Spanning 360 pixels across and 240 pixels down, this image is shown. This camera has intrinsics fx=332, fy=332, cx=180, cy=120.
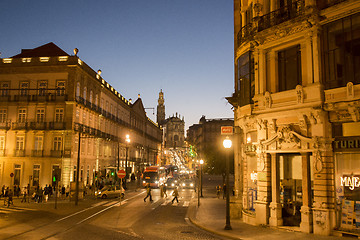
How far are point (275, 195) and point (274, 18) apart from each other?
9.60 meters

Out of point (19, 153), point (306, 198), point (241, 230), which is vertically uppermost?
point (19, 153)

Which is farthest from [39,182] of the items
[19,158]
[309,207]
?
[309,207]

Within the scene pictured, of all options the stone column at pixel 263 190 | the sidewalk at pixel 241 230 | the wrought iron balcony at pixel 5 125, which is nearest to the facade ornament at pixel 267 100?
the stone column at pixel 263 190

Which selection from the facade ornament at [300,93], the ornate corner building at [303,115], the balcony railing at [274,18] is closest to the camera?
the ornate corner building at [303,115]

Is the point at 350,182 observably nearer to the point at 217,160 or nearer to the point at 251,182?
the point at 251,182

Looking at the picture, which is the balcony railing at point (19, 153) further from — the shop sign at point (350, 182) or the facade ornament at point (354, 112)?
the facade ornament at point (354, 112)

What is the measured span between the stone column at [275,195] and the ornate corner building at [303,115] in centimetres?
5

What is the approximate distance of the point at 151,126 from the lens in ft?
342

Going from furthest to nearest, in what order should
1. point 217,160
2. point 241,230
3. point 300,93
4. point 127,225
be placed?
point 217,160
point 127,225
point 241,230
point 300,93

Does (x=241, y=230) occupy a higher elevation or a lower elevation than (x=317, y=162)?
lower

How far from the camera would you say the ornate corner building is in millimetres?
15156

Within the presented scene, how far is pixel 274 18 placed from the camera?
60.0 feet

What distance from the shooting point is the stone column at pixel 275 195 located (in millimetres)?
17203

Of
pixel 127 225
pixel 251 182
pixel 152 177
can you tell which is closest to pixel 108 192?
pixel 127 225
